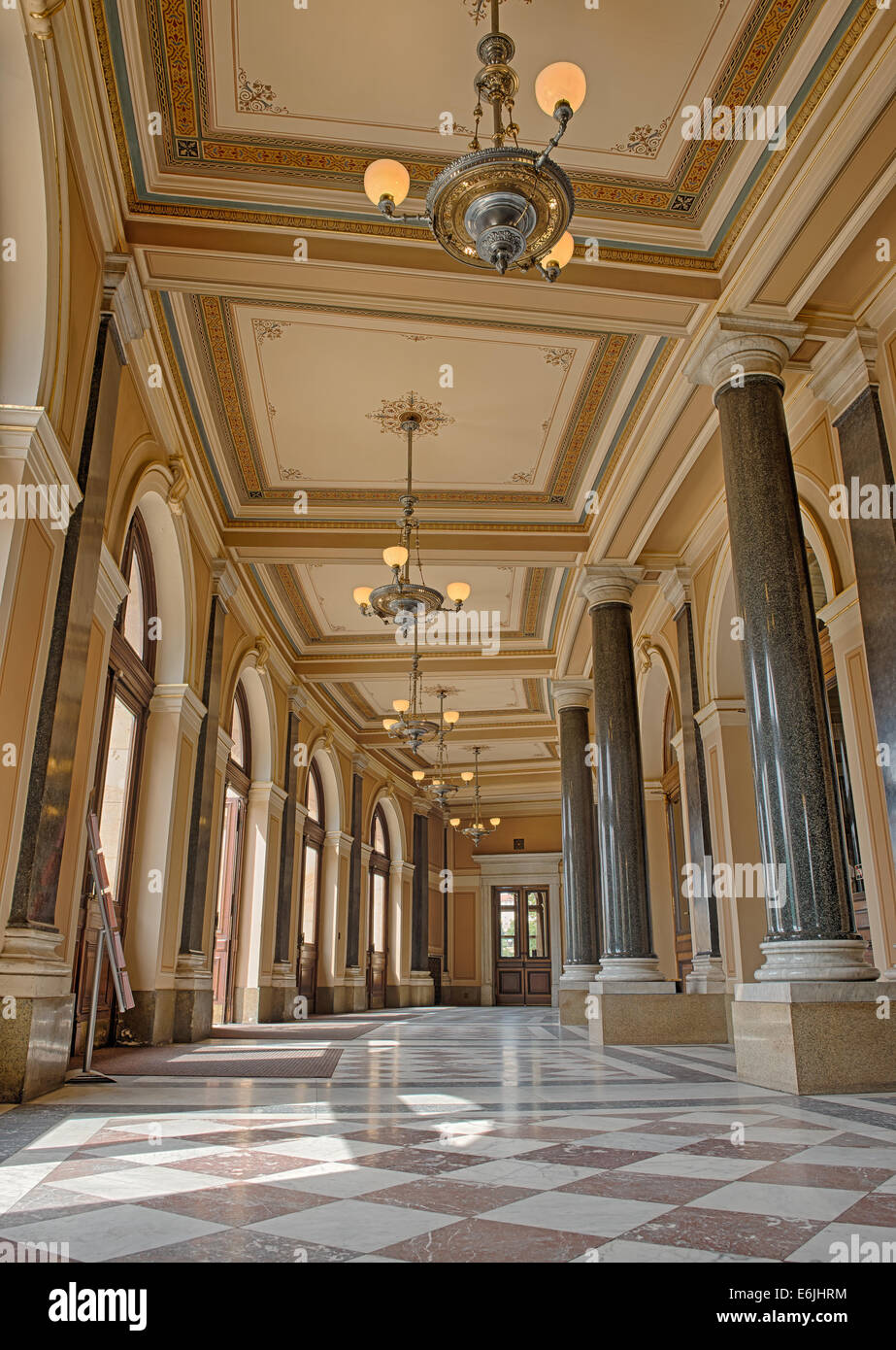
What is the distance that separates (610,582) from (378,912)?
12.2 m

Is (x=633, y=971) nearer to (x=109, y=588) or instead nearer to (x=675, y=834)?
(x=675, y=834)

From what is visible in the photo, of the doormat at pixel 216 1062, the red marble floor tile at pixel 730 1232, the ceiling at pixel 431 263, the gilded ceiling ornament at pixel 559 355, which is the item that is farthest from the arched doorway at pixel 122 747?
the red marble floor tile at pixel 730 1232

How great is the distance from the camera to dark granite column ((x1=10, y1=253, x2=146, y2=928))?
189 inches

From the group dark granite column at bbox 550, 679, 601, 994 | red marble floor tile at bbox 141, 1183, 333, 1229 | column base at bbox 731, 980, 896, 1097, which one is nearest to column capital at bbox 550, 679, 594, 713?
dark granite column at bbox 550, 679, 601, 994

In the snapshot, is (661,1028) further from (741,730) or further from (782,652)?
(782,652)

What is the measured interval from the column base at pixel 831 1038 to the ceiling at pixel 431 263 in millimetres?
4260

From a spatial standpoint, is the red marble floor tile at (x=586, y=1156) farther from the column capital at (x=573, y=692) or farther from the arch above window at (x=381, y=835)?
the arch above window at (x=381, y=835)

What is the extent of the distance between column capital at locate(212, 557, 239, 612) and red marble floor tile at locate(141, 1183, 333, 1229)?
7.81 metres

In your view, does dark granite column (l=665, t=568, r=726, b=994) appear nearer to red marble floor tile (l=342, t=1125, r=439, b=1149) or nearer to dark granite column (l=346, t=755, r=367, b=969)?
red marble floor tile (l=342, t=1125, r=439, b=1149)

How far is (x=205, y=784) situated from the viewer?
31.1ft

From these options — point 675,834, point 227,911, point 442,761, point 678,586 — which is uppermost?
point 442,761

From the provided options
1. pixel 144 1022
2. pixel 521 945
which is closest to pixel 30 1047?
pixel 144 1022

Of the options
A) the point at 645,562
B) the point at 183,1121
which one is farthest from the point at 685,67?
the point at 183,1121

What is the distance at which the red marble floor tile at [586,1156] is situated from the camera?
9.39 feet
